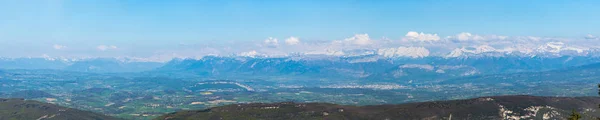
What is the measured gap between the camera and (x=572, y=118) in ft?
316
